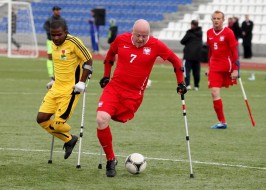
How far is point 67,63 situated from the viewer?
1284 centimetres

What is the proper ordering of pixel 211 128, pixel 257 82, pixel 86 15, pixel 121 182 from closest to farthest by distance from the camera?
1. pixel 121 182
2. pixel 211 128
3. pixel 257 82
4. pixel 86 15

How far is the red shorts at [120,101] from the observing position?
38.4 ft

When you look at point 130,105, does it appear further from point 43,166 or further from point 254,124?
Result: point 254,124

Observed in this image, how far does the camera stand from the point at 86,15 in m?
56.1

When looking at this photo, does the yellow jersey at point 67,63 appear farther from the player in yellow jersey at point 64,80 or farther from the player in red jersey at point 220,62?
the player in red jersey at point 220,62

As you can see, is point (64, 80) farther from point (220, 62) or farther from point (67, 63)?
point (220, 62)

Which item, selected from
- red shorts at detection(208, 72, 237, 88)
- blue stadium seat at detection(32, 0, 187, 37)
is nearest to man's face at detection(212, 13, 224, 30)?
red shorts at detection(208, 72, 237, 88)

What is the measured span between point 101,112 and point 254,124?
7.69 metres

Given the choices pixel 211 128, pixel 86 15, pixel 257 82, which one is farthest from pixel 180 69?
pixel 86 15

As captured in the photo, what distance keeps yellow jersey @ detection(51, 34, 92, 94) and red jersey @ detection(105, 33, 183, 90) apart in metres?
0.94

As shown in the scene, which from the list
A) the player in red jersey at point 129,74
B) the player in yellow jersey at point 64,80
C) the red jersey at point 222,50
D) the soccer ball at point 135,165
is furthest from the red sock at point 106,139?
A: the red jersey at point 222,50

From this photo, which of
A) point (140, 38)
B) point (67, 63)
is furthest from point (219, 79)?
point (140, 38)

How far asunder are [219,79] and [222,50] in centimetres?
59

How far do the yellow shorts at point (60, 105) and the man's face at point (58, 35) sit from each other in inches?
28.8
